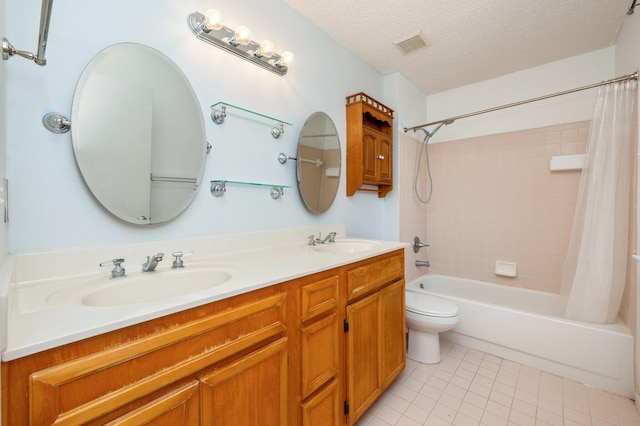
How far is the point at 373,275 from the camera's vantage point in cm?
142

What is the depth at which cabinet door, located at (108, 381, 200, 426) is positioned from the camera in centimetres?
61

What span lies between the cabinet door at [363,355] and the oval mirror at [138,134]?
3.16 feet

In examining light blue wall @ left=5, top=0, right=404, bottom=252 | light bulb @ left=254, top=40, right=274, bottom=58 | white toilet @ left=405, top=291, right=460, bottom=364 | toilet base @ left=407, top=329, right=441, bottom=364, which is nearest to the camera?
light blue wall @ left=5, top=0, right=404, bottom=252

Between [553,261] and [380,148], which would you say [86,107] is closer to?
[380,148]

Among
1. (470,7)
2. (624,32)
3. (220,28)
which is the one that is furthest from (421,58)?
(220,28)

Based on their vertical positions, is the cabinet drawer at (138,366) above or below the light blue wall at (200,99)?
below

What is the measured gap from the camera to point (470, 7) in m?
1.68

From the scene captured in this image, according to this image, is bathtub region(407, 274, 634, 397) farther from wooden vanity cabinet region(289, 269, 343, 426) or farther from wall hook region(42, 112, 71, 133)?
wall hook region(42, 112, 71, 133)

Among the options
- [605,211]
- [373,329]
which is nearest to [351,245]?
[373,329]

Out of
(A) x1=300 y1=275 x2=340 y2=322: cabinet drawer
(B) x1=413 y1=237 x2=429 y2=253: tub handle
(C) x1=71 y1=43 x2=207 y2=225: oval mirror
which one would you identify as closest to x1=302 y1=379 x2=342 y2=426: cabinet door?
(A) x1=300 y1=275 x2=340 y2=322: cabinet drawer

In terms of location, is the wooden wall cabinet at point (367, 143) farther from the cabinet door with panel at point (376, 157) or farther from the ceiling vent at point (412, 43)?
the ceiling vent at point (412, 43)

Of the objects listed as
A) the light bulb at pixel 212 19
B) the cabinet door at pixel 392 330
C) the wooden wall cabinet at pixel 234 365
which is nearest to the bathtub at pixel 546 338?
the cabinet door at pixel 392 330

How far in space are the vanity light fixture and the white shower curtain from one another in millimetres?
2105

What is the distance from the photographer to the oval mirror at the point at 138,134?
3.20 feet
